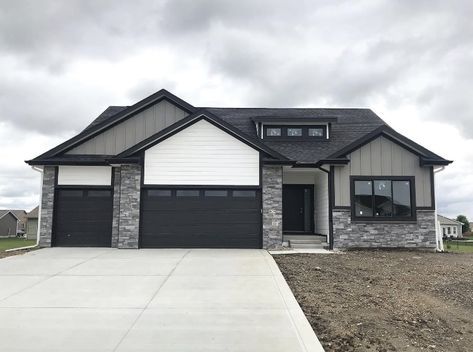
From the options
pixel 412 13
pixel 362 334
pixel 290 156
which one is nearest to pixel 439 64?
pixel 412 13

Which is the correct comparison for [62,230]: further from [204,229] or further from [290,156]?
[290,156]

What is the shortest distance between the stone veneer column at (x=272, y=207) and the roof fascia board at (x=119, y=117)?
4.50 metres

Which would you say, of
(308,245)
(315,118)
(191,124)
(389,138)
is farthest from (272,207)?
(315,118)

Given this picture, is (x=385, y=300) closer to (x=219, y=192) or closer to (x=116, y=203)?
(x=219, y=192)

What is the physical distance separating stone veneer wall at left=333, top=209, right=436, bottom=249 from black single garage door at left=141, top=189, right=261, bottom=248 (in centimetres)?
288

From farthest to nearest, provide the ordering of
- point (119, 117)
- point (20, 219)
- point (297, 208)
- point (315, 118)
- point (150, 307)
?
point (20, 219)
point (315, 118)
point (297, 208)
point (119, 117)
point (150, 307)

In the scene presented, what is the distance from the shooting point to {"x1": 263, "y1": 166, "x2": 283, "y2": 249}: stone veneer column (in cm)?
1362

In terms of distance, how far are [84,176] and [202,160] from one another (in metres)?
4.56

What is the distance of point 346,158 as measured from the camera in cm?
1414

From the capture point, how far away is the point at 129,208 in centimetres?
1379

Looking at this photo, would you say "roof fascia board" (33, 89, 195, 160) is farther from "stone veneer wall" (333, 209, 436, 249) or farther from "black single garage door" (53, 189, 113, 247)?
"stone veneer wall" (333, 209, 436, 249)

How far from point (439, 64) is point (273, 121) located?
688 centimetres

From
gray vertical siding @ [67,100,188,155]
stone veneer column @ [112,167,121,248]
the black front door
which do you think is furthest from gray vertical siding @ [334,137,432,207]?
stone veneer column @ [112,167,121,248]

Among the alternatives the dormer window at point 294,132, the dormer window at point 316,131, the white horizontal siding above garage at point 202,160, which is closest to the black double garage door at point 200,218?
the white horizontal siding above garage at point 202,160
